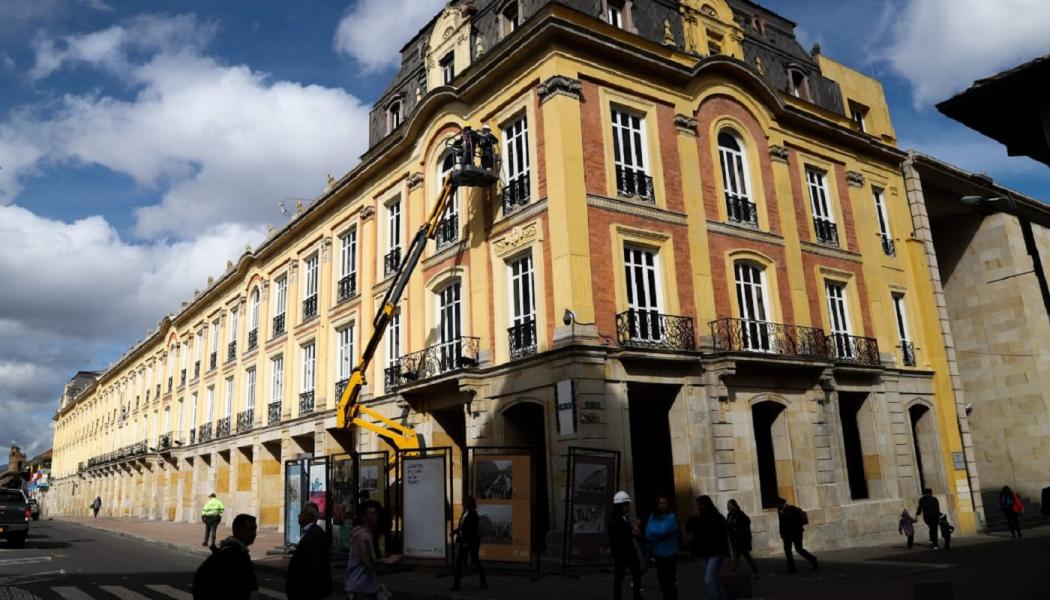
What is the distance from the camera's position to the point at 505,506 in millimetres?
13625

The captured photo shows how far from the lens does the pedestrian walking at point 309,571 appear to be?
6695 mm

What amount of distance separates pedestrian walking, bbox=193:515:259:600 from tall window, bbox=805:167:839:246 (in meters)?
20.4

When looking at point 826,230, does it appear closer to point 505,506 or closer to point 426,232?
point 426,232

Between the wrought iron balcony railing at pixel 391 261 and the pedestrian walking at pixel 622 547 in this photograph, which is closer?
the pedestrian walking at pixel 622 547

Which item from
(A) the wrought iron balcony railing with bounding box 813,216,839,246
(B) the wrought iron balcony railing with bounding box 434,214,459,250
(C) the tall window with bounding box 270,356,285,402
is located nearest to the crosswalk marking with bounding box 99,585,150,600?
(B) the wrought iron balcony railing with bounding box 434,214,459,250

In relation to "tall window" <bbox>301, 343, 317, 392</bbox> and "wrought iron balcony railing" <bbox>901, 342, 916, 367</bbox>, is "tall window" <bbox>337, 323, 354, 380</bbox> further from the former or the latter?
"wrought iron balcony railing" <bbox>901, 342, 916, 367</bbox>

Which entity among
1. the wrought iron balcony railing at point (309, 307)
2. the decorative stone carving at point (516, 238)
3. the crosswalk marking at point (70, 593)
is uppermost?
the wrought iron balcony railing at point (309, 307)

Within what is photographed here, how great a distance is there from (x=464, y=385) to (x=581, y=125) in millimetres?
7009

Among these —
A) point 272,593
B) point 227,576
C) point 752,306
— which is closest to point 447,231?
point 752,306

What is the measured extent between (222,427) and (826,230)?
27.7m

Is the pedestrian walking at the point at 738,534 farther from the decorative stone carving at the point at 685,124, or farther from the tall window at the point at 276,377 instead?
the tall window at the point at 276,377

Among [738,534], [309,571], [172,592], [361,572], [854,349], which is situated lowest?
[172,592]

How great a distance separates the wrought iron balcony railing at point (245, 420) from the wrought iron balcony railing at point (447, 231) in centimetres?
1526

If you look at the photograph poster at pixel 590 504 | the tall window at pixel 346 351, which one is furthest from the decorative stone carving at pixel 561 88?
the tall window at pixel 346 351
